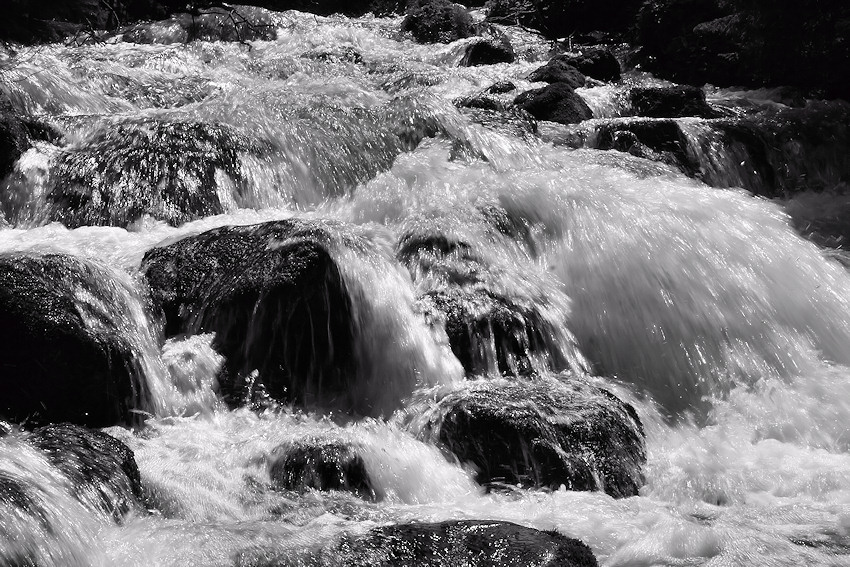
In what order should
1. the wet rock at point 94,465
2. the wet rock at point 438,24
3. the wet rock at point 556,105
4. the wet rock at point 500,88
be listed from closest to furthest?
the wet rock at point 94,465
the wet rock at point 556,105
the wet rock at point 500,88
the wet rock at point 438,24

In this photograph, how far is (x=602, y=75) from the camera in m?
13.2

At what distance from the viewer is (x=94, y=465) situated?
4.02 meters

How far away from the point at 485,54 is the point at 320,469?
34.7 feet

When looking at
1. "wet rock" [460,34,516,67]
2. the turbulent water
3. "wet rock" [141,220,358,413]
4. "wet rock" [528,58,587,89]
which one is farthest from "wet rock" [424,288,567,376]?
"wet rock" [460,34,516,67]

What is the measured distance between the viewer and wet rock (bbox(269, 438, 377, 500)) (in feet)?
15.0

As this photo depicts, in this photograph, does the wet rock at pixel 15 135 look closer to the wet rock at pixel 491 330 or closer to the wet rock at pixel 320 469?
the wet rock at pixel 491 330

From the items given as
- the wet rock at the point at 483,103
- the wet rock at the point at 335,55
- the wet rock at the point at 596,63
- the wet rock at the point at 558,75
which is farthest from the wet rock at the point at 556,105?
the wet rock at the point at 335,55

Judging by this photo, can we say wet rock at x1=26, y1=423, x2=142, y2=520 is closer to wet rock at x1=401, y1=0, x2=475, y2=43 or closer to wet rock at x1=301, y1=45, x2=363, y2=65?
wet rock at x1=301, y1=45, x2=363, y2=65

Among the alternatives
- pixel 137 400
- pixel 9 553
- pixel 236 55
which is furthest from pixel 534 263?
pixel 236 55

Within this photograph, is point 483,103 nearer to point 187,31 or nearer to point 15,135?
point 15,135

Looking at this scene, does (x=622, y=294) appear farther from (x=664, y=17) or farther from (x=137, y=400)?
(x=664, y=17)

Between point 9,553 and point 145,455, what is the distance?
1.62 m

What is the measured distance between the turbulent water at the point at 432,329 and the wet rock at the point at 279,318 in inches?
5.3

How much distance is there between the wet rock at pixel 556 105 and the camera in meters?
10.4
